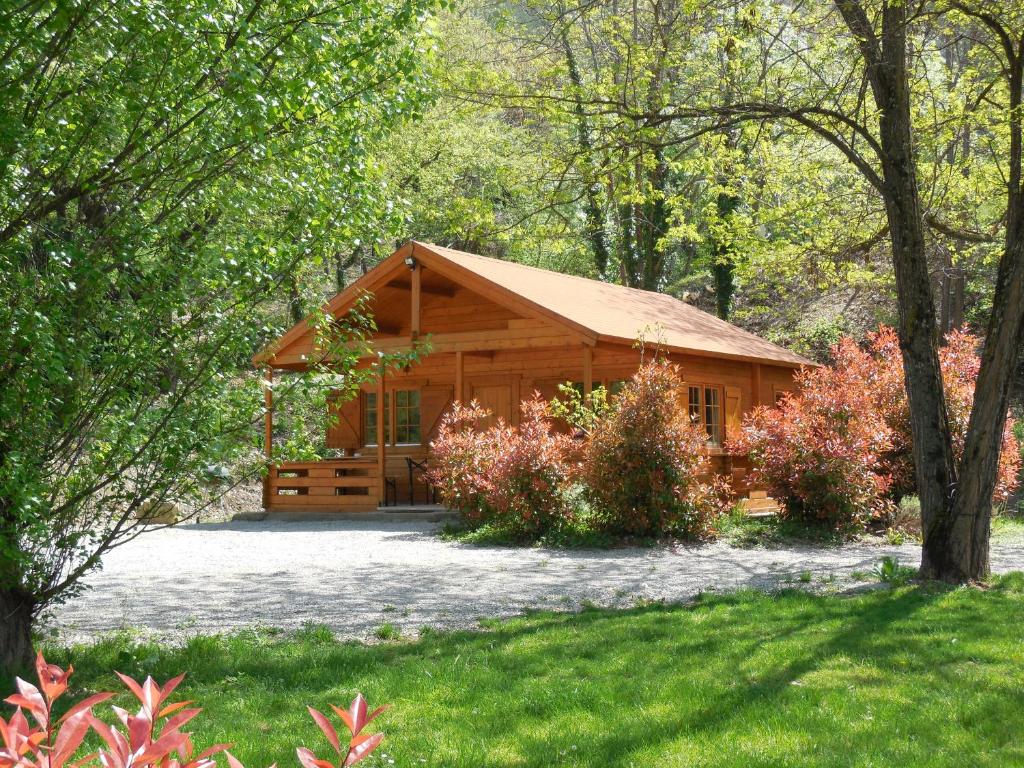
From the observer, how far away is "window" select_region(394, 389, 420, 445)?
21.7m

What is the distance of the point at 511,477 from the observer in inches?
543

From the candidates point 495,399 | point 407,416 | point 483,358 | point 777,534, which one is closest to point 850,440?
point 777,534

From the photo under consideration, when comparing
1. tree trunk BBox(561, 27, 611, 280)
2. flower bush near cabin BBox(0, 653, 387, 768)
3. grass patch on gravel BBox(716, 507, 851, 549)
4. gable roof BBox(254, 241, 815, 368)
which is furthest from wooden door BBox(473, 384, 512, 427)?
flower bush near cabin BBox(0, 653, 387, 768)

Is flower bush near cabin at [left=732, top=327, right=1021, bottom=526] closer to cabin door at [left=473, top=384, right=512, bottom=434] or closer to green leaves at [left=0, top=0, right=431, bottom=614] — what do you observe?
cabin door at [left=473, top=384, right=512, bottom=434]

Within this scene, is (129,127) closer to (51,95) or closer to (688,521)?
(51,95)

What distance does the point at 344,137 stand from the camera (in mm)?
6066

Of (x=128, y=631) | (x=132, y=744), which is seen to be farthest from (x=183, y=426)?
(x=132, y=744)

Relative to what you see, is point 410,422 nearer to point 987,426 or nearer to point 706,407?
point 706,407

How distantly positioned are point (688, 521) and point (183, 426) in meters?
9.30

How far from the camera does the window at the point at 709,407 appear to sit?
19.3m

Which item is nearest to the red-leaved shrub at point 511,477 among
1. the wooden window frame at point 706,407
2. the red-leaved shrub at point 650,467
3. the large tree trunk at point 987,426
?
the red-leaved shrub at point 650,467

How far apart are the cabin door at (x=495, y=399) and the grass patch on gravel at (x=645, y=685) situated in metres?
12.5

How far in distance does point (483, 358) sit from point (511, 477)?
7116 mm

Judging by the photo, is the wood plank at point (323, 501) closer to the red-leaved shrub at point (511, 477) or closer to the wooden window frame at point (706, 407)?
the red-leaved shrub at point (511, 477)
